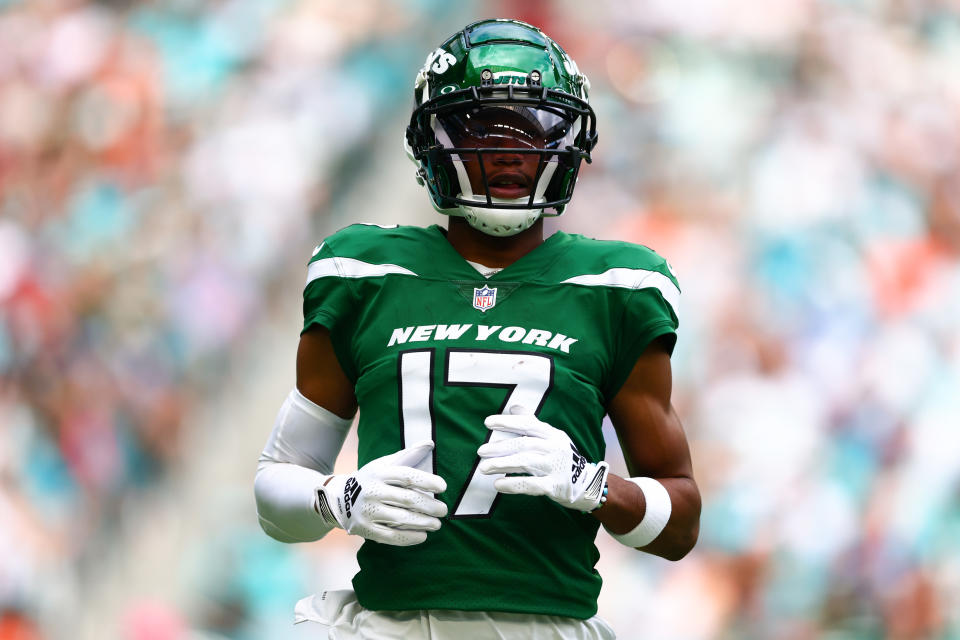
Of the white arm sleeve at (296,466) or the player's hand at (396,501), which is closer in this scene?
the player's hand at (396,501)

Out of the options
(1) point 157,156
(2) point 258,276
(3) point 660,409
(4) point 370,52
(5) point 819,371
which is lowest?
(3) point 660,409

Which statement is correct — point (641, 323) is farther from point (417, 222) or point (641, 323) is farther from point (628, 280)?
point (417, 222)

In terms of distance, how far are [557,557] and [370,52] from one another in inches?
114

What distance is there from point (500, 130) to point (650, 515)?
1.77ft

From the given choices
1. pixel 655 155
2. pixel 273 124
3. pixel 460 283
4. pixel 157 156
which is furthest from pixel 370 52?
pixel 460 283

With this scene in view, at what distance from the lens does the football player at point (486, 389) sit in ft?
4.39

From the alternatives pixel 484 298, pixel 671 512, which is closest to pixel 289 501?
pixel 484 298

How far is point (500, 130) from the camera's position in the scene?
152 centimetres

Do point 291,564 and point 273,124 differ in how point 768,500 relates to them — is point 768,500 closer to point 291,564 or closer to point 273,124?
point 291,564

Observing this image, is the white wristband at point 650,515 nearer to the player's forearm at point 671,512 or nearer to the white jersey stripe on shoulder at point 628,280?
the player's forearm at point 671,512

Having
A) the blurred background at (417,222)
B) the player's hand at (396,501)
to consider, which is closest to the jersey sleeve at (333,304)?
the player's hand at (396,501)

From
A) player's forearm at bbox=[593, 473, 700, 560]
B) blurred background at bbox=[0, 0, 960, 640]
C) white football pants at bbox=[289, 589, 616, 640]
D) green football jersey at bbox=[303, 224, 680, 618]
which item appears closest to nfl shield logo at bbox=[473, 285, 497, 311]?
green football jersey at bbox=[303, 224, 680, 618]

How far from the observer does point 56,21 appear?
391cm

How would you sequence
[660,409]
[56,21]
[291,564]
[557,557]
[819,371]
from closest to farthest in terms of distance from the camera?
[557,557] → [660,409] → [291,564] → [819,371] → [56,21]
